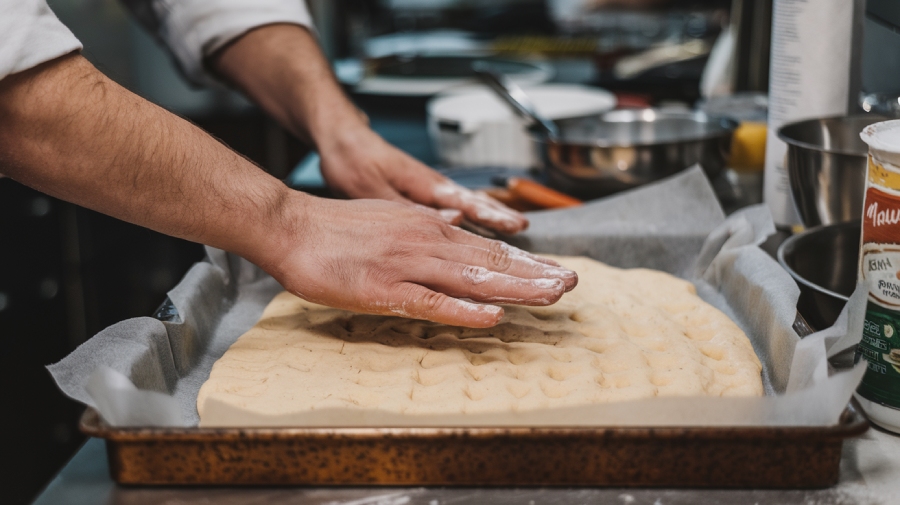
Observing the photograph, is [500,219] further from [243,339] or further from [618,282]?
[243,339]

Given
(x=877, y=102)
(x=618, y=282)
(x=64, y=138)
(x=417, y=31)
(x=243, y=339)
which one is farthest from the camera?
(x=417, y=31)

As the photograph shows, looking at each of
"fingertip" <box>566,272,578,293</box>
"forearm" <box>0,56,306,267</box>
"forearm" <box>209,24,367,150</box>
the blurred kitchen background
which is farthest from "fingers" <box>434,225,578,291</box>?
"forearm" <box>209,24,367,150</box>

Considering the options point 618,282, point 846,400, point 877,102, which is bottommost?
point 618,282

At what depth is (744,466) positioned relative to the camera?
808 millimetres

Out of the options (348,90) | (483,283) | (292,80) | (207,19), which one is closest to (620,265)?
(483,283)

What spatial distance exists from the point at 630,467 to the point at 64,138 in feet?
2.55

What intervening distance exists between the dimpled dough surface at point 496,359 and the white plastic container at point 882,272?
0.15 metres

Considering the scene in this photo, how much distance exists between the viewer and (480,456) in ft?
2.69

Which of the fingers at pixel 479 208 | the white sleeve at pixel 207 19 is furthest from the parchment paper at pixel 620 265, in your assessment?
the white sleeve at pixel 207 19

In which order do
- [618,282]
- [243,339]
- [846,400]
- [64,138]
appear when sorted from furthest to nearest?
[618,282], [243,339], [64,138], [846,400]

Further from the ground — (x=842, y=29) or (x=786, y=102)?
(x=842, y=29)

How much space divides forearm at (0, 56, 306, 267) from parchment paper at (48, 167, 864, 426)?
16 cm

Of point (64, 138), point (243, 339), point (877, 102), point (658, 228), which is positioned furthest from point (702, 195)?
point (64, 138)

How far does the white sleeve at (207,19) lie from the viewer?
178 centimetres
